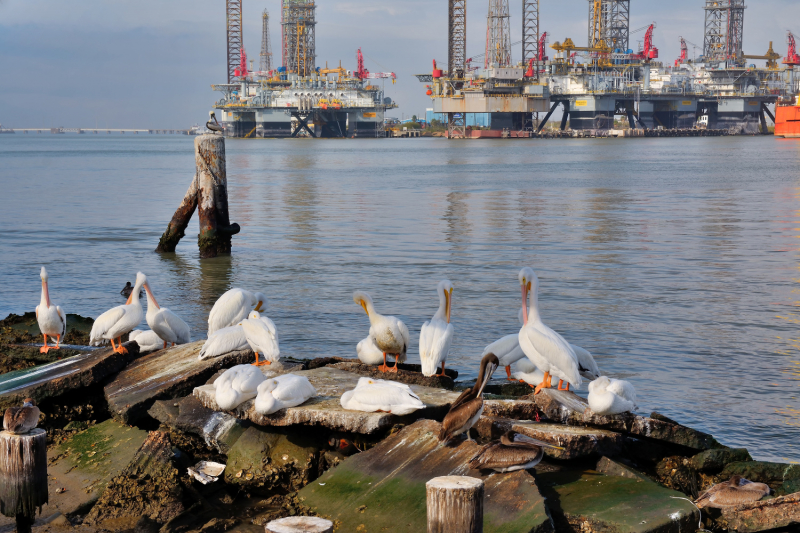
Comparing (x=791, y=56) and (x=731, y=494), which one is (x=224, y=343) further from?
(x=791, y=56)

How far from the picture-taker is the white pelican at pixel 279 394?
5660 mm

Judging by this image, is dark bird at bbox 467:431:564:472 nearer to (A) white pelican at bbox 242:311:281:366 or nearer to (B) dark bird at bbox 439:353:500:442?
(B) dark bird at bbox 439:353:500:442

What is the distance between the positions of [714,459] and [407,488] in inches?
82.5

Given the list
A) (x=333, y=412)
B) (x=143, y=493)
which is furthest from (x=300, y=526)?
(x=143, y=493)

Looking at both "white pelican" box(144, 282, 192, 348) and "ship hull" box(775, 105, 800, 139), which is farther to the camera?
"ship hull" box(775, 105, 800, 139)

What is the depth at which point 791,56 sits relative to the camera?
136 metres

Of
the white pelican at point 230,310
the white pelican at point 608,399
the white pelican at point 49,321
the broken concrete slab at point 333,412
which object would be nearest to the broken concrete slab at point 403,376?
the broken concrete slab at point 333,412

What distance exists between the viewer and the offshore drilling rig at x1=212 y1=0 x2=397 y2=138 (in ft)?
435

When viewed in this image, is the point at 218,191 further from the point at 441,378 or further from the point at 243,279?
the point at 441,378

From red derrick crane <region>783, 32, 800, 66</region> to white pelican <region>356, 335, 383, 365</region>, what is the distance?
143 m

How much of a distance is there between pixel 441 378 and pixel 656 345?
4.33 metres

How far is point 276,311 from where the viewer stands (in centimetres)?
1258

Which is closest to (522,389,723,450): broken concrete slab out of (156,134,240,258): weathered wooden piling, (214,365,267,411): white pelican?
(214,365,267,411): white pelican

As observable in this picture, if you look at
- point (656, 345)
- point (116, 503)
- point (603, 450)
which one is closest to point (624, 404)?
point (603, 450)
